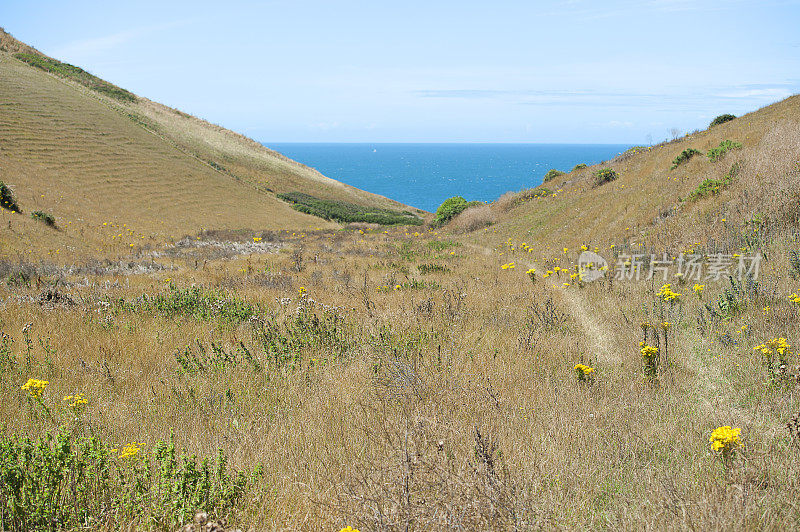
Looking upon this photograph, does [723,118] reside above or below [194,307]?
above

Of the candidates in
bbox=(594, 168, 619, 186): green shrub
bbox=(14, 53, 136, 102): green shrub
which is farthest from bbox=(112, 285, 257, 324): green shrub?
bbox=(14, 53, 136, 102): green shrub

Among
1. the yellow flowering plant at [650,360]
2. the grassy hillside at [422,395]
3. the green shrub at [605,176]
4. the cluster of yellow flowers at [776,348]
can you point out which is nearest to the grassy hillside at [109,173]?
the grassy hillside at [422,395]

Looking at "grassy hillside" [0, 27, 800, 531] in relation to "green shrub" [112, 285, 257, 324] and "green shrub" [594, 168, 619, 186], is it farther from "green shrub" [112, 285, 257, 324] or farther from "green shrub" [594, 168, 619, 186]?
"green shrub" [594, 168, 619, 186]

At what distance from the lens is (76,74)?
5678cm

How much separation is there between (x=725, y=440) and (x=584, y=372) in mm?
1814

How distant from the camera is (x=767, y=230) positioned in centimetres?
880

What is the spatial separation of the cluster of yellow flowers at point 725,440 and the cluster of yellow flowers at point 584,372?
158cm

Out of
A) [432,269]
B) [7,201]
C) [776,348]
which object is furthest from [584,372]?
[7,201]

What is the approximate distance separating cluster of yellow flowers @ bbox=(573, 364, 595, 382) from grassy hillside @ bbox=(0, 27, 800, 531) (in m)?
0.03

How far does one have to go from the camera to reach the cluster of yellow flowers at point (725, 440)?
2500 mm

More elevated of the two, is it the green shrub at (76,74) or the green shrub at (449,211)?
the green shrub at (76,74)

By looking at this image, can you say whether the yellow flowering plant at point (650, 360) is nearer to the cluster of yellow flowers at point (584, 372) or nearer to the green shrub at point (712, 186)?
the cluster of yellow flowers at point (584, 372)

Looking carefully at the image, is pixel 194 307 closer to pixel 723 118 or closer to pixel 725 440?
pixel 725 440

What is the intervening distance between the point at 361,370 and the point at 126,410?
217 cm
